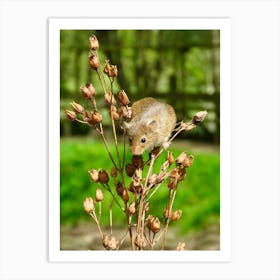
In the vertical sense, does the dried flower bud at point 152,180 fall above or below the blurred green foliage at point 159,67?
below

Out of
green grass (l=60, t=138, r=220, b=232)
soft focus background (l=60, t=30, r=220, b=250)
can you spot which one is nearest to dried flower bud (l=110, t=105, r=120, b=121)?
soft focus background (l=60, t=30, r=220, b=250)

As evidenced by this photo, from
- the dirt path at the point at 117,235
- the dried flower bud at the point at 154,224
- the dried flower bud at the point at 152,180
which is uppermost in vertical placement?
the dried flower bud at the point at 152,180

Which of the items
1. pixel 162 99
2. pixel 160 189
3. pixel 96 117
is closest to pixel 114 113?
pixel 96 117

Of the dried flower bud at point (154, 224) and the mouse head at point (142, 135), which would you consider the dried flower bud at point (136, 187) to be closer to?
the dried flower bud at point (154, 224)

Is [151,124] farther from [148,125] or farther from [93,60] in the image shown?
[93,60]
